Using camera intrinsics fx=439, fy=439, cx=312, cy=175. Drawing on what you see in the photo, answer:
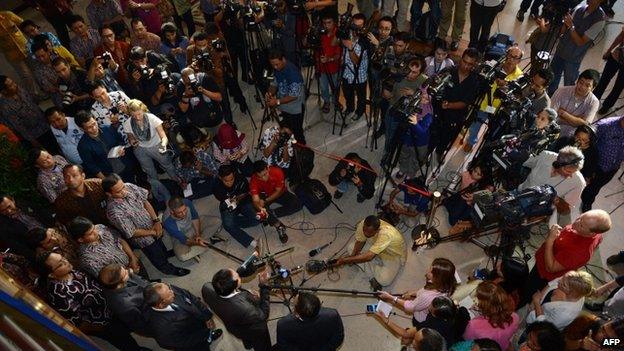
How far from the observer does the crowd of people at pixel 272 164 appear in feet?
10.6

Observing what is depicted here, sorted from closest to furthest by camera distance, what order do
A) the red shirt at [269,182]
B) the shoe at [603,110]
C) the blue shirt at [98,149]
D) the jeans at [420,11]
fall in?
the blue shirt at [98,149] < the red shirt at [269,182] < the shoe at [603,110] < the jeans at [420,11]

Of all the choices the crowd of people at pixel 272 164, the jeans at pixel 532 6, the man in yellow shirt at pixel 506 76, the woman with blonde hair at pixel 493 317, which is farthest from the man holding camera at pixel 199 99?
the jeans at pixel 532 6

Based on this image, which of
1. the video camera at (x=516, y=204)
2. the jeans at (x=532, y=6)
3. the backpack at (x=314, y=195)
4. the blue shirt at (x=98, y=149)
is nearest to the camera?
the video camera at (x=516, y=204)

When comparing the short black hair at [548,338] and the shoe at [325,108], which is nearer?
the short black hair at [548,338]

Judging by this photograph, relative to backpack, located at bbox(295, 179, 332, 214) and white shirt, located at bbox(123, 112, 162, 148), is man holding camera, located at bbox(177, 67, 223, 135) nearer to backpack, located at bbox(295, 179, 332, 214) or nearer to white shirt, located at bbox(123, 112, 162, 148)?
white shirt, located at bbox(123, 112, 162, 148)

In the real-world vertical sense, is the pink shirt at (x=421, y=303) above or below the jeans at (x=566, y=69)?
below

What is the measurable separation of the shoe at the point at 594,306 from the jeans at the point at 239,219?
3.25 metres

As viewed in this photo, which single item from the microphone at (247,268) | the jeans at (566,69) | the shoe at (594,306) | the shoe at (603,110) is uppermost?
the jeans at (566,69)

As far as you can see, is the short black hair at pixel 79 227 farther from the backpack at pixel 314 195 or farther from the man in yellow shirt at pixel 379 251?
the backpack at pixel 314 195

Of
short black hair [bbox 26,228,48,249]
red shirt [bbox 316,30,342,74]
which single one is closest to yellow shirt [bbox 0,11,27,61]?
short black hair [bbox 26,228,48,249]

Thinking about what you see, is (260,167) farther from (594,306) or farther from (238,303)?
(594,306)

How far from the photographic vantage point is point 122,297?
3305 millimetres

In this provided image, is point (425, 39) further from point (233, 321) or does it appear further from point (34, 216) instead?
point (34, 216)

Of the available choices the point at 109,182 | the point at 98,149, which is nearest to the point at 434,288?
the point at 109,182
